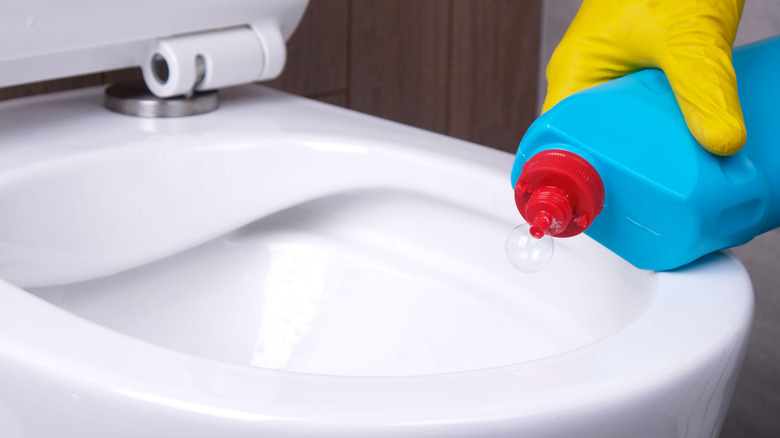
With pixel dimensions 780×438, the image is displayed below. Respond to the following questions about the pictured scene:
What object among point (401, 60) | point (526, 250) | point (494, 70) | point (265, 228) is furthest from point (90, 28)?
point (494, 70)

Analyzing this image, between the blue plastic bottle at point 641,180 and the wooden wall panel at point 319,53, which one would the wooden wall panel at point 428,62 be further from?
the blue plastic bottle at point 641,180

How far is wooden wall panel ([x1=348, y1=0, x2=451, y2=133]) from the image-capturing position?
1.08 meters

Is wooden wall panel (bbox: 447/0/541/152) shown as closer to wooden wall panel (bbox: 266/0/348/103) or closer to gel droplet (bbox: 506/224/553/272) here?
wooden wall panel (bbox: 266/0/348/103)

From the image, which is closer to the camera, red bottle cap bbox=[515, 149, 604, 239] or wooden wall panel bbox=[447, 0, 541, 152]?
red bottle cap bbox=[515, 149, 604, 239]

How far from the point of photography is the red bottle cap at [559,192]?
1.51ft

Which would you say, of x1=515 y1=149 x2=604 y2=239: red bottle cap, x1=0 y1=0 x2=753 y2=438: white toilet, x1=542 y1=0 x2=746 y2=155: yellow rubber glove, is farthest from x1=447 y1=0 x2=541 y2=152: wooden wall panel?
x1=515 y1=149 x2=604 y2=239: red bottle cap

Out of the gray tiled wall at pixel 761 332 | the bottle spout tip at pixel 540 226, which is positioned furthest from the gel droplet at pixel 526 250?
the gray tiled wall at pixel 761 332

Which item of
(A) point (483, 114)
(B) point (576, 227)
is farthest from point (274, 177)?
(A) point (483, 114)

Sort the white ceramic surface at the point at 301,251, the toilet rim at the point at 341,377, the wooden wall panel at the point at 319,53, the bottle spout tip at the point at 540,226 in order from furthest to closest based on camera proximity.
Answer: the wooden wall panel at the point at 319,53, the white ceramic surface at the point at 301,251, the bottle spout tip at the point at 540,226, the toilet rim at the point at 341,377

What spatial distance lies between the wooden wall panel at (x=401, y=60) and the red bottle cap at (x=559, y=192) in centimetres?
62

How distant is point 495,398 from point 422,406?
0.03 metres

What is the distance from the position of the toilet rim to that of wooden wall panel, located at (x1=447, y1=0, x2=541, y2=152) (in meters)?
0.81

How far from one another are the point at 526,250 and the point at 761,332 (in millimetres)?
766

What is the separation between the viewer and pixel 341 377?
0.36 metres
